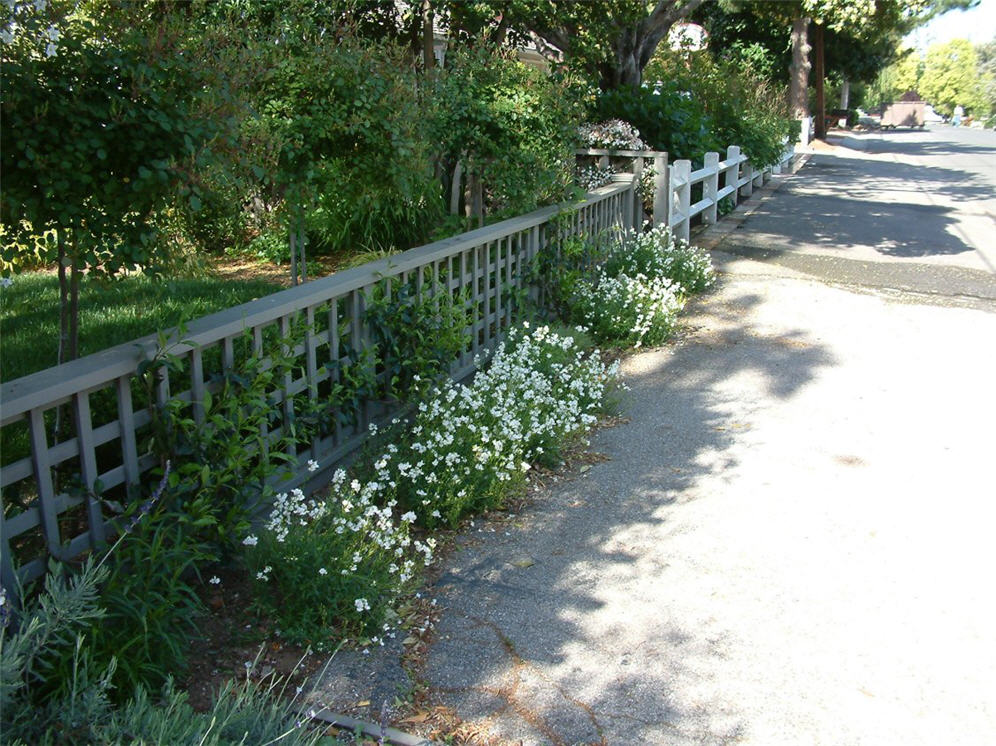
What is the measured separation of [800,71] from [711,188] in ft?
76.3

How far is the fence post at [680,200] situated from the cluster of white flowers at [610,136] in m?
0.48

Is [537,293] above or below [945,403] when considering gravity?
above

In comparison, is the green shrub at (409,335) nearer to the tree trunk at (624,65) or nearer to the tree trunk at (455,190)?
the tree trunk at (455,190)

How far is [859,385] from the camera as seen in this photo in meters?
6.78

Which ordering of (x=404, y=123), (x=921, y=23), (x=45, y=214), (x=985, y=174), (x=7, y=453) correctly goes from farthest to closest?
(x=921, y=23) < (x=985, y=174) < (x=404, y=123) < (x=7, y=453) < (x=45, y=214)

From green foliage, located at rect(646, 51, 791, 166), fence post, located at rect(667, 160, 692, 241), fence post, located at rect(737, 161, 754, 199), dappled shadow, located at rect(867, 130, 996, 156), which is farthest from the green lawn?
dappled shadow, located at rect(867, 130, 996, 156)

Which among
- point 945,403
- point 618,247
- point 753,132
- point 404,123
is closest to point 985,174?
point 753,132

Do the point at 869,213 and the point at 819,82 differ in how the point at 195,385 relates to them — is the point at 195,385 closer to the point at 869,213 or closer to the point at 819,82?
the point at 869,213

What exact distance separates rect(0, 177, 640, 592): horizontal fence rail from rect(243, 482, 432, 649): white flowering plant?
14.1 inches

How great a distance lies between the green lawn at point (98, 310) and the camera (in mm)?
6137

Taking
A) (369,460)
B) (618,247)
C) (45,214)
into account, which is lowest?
(369,460)

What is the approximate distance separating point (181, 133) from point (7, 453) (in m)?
1.95

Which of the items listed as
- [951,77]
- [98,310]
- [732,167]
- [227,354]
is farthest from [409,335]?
[951,77]

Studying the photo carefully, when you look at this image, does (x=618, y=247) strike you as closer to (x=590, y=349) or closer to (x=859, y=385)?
(x=590, y=349)
